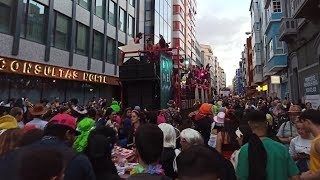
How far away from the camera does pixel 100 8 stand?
26781mm

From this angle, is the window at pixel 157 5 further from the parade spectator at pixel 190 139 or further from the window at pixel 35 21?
the parade spectator at pixel 190 139

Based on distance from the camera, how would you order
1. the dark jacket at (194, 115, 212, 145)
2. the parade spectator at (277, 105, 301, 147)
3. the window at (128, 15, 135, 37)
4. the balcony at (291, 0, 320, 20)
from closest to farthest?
1. the parade spectator at (277, 105, 301, 147)
2. the dark jacket at (194, 115, 212, 145)
3. the balcony at (291, 0, 320, 20)
4. the window at (128, 15, 135, 37)

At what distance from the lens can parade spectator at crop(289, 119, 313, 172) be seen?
4137 mm

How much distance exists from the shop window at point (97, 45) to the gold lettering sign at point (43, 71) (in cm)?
202

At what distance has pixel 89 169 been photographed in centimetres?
288

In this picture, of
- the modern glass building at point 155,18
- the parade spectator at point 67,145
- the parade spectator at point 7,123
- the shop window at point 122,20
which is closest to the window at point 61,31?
the shop window at point 122,20

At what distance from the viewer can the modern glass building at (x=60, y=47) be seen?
16.4 m

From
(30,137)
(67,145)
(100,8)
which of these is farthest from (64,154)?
(100,8)

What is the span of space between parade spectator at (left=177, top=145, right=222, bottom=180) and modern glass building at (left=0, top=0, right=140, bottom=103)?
646 inches

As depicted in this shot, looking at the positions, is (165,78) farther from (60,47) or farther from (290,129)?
(60,47)

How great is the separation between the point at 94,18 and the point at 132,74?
15525 millimetres

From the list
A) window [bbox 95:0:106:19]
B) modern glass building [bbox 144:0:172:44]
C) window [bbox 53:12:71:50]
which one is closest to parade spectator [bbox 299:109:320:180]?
window [bbox 53:12:71:50]

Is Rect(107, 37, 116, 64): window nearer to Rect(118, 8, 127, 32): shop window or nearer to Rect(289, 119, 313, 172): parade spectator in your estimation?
Rect(118, 8, 127, 32): shop window

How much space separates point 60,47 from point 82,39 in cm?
351
